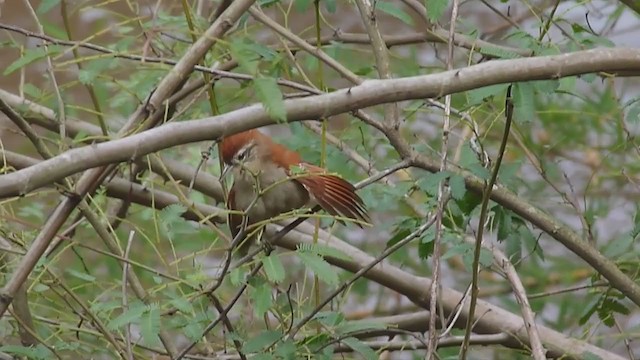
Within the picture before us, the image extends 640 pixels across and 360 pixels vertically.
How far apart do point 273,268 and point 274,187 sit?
1.59 ft

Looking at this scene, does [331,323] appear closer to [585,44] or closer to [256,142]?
[256,142]

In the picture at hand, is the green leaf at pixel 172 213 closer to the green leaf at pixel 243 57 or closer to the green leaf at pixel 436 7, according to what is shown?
the green leaf at pixel 243 57

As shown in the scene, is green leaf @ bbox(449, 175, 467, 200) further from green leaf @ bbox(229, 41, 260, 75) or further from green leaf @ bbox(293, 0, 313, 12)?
green leaf @ bbox(229, 41, 260, 75)

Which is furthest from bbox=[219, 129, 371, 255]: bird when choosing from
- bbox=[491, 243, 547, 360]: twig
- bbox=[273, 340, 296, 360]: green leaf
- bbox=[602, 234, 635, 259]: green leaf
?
bbox=[602, 234, 635, 259]: green leaf

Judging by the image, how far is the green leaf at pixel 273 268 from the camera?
2.12 meters

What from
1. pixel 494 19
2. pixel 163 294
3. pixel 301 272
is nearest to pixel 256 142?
pixel 163 294

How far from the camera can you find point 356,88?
77.1 inches

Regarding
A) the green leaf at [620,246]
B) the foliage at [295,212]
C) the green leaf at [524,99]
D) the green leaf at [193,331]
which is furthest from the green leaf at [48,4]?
the green leaf at [620,246]

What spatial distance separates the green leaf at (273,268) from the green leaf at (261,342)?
23 centimetres

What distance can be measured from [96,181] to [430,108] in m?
1.04

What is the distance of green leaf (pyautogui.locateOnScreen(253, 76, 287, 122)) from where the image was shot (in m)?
1.83

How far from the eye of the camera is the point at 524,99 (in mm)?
2270

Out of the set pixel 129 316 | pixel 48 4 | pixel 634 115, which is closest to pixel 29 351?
pixel 129 316

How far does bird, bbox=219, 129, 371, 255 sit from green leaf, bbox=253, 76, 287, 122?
490 millimetres
